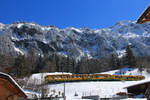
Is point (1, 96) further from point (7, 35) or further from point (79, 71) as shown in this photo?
point (7, 35)

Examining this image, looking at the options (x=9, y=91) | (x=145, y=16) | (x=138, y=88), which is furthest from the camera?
(x=138, y=88)

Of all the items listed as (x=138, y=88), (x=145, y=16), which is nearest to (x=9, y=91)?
(x=145, y=16)

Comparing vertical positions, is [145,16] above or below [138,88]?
above

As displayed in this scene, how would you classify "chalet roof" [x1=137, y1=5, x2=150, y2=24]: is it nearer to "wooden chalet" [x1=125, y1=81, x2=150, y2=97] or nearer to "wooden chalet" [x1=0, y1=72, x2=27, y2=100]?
"wooden chalet" [x1=0, y1=72, x2=27, y2=100]

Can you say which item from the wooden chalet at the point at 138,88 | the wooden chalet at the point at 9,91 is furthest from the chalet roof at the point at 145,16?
the wooden chalet at the point at 138,88

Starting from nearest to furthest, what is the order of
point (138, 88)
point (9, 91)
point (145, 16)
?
point (145, 16) → point (9, 91) → point (138, 88)

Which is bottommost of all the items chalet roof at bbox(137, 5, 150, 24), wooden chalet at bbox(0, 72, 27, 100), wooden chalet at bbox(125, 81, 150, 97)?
wooden chalet at bbox(125, 81, 150, 97)

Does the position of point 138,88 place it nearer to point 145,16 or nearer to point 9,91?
point 145,16

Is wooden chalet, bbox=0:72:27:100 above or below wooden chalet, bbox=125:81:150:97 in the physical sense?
above

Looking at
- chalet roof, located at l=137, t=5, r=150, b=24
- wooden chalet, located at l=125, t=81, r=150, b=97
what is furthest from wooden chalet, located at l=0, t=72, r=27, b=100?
wooden chalet, located at l=125, t=81, r=150, b=97

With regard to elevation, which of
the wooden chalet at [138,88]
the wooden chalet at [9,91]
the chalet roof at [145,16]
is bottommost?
the wooden chalet at [138,88]

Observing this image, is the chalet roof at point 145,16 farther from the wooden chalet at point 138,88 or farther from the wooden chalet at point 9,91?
the wooden chalet at point 138,88

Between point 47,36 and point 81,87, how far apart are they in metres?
171

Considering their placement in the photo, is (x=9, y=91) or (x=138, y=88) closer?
(x=9, y=91)
